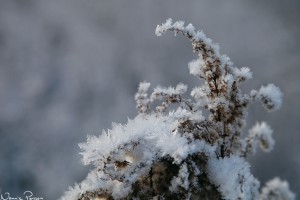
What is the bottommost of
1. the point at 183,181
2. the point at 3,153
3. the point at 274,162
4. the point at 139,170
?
the point at 183,181

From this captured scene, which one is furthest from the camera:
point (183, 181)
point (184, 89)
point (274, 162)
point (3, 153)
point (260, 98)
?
point (3, 153)

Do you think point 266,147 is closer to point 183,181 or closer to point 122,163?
Result: point 183,181

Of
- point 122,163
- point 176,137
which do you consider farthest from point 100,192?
point 176,137

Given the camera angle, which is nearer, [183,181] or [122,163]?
[183,181]

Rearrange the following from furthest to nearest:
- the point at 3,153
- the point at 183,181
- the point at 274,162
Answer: the point at 3,153 < the point at 274,162 < the point at 183,181

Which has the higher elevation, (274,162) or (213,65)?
(274,162)

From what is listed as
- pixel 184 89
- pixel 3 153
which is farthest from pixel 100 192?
pixel 3 153

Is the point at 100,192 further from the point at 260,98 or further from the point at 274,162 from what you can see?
the point at 274,162
